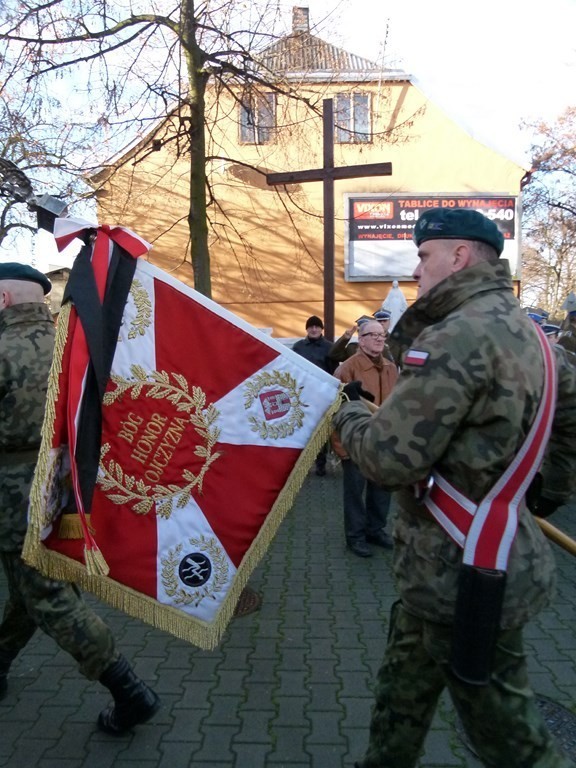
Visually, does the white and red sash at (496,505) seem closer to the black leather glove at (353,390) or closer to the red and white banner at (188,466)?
the black leather glove at (353,390)

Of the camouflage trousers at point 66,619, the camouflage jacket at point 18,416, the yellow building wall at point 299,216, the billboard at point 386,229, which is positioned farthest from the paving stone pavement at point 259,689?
the billboard at point 386,229

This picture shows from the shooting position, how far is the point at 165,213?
16.8 meters

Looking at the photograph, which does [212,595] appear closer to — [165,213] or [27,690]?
[27,690]

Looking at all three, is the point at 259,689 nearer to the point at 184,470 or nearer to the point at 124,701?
the point at 124,701

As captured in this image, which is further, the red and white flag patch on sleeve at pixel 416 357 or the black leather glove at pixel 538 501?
the black leather glove at pixel 538 501

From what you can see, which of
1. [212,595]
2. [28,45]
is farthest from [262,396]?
[28,45]

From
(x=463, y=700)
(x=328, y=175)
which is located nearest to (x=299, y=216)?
(x=328, y=175)

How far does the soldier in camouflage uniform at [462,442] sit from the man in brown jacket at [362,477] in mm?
3294

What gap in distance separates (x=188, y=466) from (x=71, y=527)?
47 centimetres

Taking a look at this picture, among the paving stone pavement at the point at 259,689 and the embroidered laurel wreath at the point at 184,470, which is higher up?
the embroidered laurel wreath at the point at 184,470

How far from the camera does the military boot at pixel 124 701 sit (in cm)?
282

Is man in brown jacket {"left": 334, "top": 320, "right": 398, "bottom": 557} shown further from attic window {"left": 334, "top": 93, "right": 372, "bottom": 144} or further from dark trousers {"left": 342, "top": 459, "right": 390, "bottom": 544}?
attic window {"left": 334, "top": 93, "right": 372, "bottom": 144}

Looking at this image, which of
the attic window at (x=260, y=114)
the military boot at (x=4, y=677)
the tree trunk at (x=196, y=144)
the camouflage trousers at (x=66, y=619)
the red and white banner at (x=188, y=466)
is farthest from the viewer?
the attic window at (x=260, y=114)

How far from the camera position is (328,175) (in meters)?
8.70
